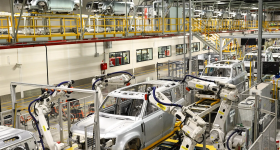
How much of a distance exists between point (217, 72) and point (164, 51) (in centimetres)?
1848

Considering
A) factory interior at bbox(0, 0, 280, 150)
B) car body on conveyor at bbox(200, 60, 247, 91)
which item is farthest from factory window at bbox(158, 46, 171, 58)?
car body on conveyor at bbox(200, 60, 247, 91)

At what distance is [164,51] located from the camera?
32750 mm

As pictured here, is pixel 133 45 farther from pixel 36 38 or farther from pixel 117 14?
pixel 36 38

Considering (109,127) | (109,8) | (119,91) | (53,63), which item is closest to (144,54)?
(53,63)

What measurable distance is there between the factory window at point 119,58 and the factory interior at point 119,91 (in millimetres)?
95

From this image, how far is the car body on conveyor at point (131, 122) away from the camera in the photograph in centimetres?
727

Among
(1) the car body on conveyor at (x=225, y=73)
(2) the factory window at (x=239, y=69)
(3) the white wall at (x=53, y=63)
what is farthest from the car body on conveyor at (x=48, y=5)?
(2) the factory window at (x=239, y=69)

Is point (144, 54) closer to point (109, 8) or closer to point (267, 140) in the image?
point (109, 8)

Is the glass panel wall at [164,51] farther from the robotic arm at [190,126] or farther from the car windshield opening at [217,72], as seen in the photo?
the robotic arm at [190,126]

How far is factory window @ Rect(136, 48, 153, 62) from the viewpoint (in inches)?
1125

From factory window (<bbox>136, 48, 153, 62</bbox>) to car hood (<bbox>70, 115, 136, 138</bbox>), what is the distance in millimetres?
20556

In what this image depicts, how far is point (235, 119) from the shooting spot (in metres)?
9.66

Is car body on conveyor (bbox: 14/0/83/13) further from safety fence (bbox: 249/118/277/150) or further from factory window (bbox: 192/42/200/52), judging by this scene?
factory window (bbox: 192/42/200/52)

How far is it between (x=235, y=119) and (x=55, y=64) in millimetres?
13661
